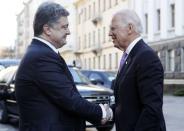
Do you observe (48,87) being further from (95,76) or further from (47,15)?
(95,76)

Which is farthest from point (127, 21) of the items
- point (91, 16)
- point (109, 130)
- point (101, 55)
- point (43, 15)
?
point (91, 16)

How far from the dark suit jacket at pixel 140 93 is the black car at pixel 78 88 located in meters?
7.99

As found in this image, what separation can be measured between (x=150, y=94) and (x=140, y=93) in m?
0.09

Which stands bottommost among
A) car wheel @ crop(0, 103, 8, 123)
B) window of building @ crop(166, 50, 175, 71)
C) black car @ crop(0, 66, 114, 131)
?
car wheel @ crop(0, 103, 8, 123)

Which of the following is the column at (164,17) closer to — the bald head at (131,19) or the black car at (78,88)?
the black car at (78,88)

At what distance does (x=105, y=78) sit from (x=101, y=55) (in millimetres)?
42627

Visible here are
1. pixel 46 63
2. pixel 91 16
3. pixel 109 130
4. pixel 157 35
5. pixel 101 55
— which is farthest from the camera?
pixel 91 16

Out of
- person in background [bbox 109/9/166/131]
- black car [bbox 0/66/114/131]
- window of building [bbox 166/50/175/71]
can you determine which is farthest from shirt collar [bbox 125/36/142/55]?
window of building [bbox 166/50/175/71]

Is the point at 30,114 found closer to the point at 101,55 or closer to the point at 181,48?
the point at 181,48

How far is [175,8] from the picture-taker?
42.3 meters

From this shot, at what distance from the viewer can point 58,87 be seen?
12.8 feet

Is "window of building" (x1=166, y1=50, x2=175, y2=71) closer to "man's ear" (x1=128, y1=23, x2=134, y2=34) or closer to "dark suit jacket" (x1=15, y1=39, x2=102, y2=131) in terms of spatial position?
"man's ear" (x1=128, y1=23, x2=134, y2=34)

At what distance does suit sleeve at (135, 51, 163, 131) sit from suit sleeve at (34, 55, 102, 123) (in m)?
0.42

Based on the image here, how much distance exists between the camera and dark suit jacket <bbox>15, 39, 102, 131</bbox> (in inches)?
153
